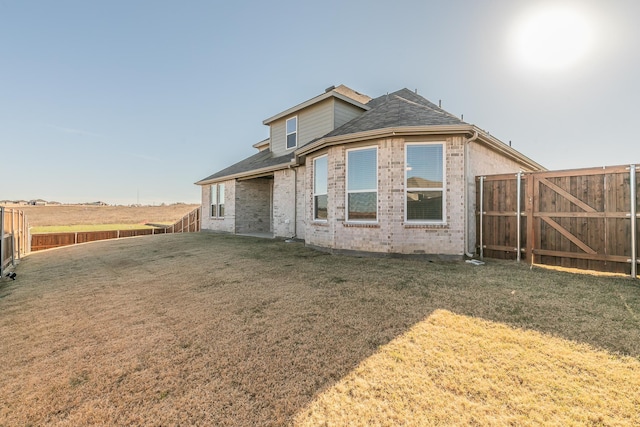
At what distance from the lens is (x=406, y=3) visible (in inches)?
358

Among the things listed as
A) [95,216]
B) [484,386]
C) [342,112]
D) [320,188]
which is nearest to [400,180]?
[320,188]

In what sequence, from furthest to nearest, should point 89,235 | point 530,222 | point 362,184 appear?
point 89,235
point 362,184
point 530,222

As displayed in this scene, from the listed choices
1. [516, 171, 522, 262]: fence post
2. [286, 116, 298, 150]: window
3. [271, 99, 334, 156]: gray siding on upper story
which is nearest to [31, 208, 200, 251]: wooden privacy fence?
[271, 99, 334, 156]: gray siding on upper story

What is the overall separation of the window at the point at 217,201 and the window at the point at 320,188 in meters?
8.76

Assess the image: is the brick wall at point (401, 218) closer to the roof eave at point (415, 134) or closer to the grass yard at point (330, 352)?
the roof eave at point (415, 134)

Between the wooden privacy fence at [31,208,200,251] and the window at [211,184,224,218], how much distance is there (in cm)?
350

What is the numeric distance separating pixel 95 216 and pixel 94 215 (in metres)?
0.51

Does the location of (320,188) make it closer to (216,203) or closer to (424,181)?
(424,181)

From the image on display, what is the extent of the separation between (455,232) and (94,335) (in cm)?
718

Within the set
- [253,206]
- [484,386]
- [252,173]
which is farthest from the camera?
[253,206]

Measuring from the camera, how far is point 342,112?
35.4ft

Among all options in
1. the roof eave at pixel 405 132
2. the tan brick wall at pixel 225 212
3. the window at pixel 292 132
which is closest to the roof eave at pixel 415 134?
the roof eave at pixel 405 132

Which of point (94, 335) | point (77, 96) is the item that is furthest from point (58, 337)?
point (77, 96)

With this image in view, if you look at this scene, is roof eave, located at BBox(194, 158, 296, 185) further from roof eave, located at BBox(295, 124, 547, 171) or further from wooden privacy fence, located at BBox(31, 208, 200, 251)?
wooden privacy fence, located at BBox(31, 208, 200, 251)
